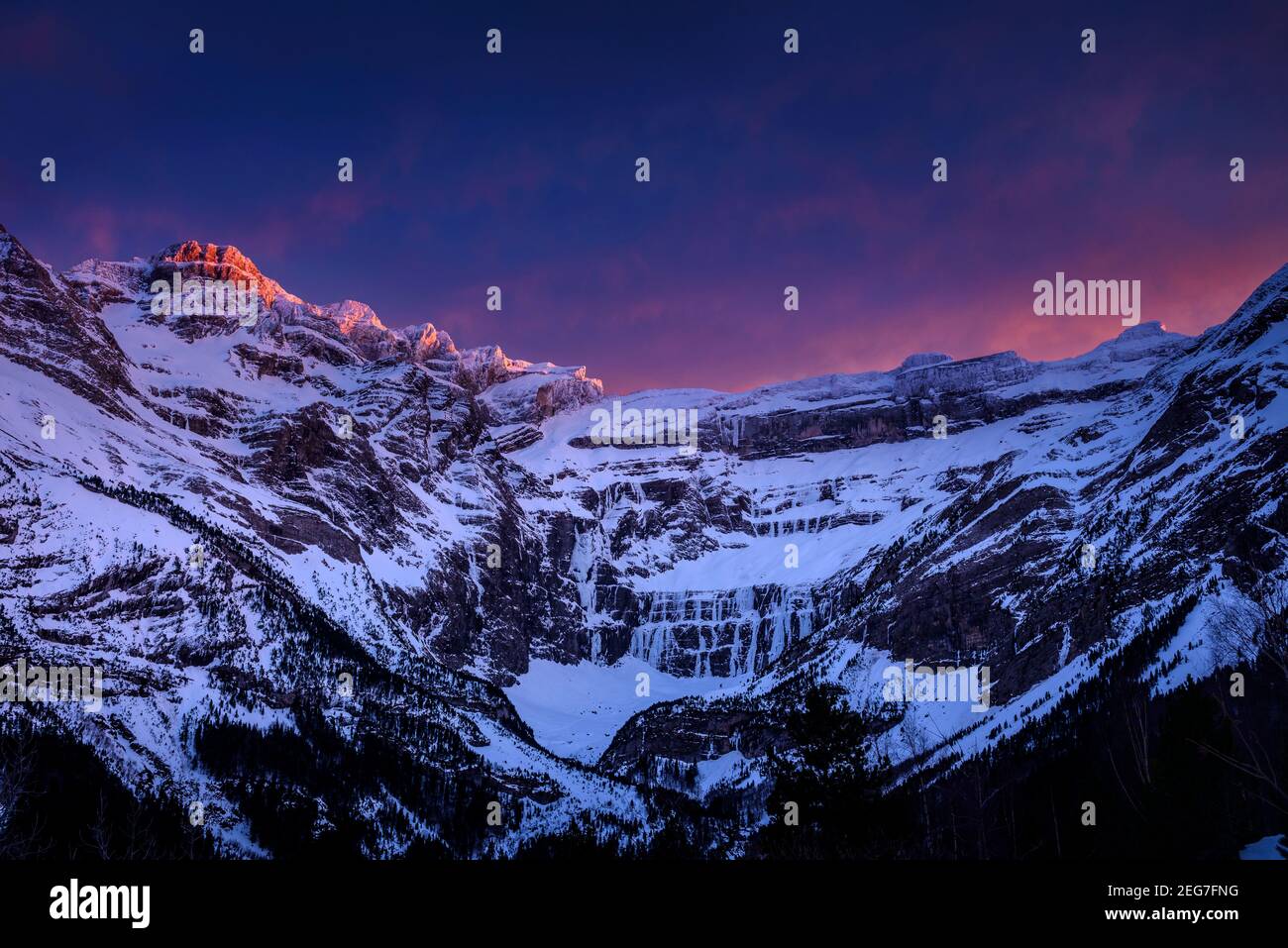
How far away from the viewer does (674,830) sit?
289ft

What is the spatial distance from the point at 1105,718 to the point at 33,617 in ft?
565

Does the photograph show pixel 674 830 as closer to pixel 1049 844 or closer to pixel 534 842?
pixel 1049 844

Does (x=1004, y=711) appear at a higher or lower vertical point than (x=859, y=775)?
lower

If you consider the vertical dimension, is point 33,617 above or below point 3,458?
below
